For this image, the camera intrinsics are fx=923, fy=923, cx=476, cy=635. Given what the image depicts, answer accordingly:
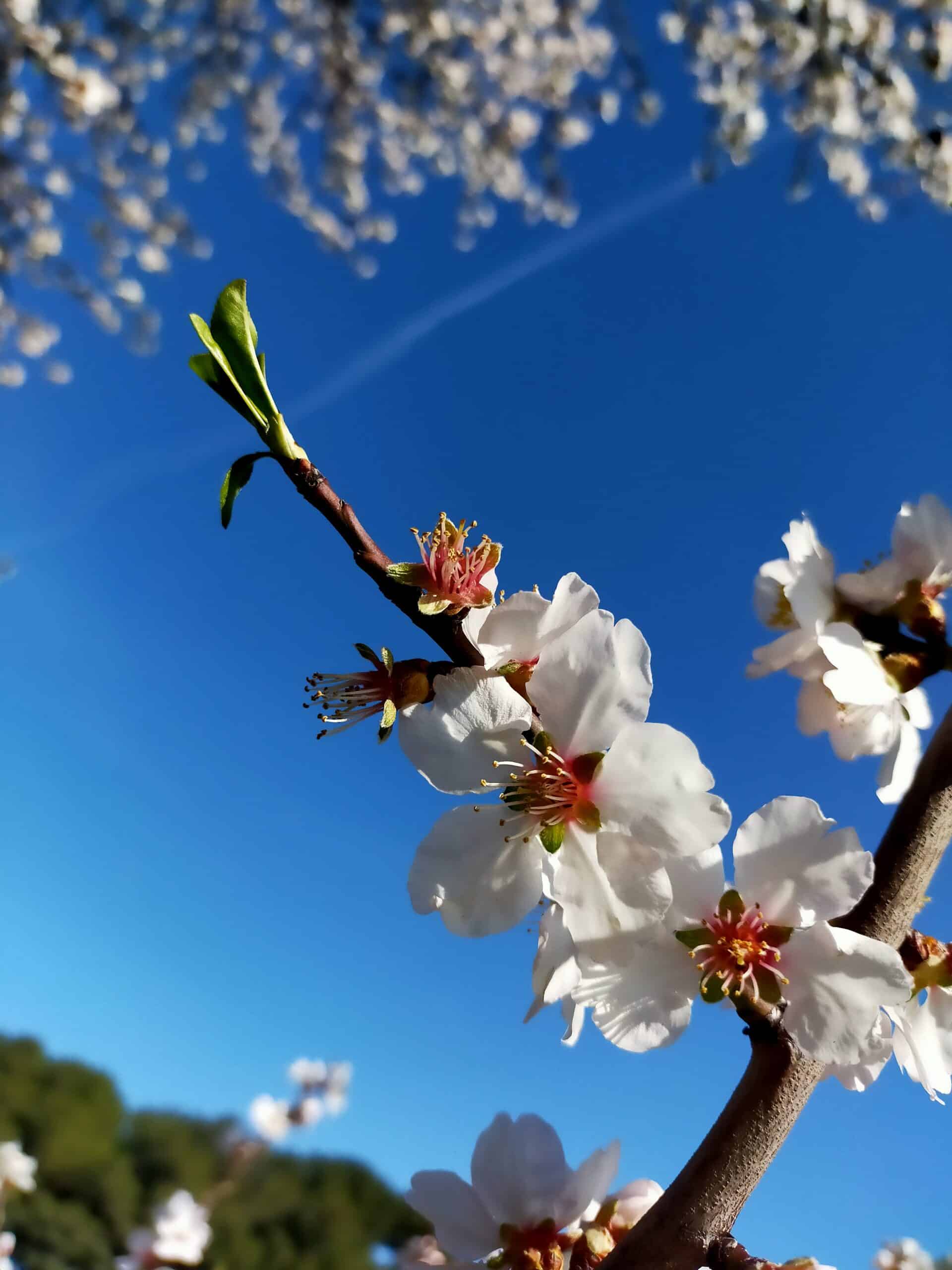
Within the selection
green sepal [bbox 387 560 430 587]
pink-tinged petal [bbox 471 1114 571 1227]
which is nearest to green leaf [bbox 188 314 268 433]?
green sepal [bbox 387 560 430 587]

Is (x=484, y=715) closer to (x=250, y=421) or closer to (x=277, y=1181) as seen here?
(x=250, y=421)

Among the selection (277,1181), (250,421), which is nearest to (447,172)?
(250,421)

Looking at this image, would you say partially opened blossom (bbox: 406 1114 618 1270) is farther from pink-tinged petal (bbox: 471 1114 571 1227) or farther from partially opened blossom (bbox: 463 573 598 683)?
partially opened blossom (bbox: 463 573 598 683)

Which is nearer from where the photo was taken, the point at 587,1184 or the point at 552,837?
the point at 552,837

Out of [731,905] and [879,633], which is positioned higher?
[879,633]

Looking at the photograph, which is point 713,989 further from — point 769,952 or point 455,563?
point 455,563

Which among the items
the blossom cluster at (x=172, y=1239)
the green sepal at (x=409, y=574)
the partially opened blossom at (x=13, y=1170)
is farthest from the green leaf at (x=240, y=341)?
the partially opened blossom at (x=13, y=1170)

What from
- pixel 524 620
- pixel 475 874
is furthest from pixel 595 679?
pixel 475 874
